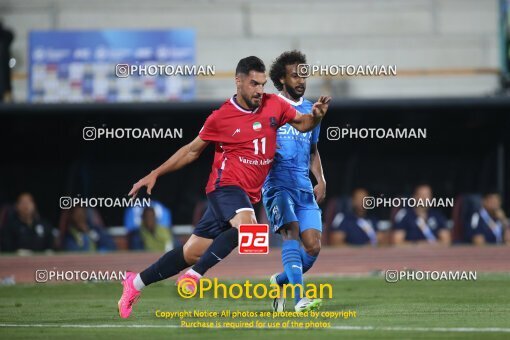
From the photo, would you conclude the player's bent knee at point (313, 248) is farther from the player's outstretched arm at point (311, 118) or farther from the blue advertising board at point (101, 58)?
the blue advertising board at point (101, 58)

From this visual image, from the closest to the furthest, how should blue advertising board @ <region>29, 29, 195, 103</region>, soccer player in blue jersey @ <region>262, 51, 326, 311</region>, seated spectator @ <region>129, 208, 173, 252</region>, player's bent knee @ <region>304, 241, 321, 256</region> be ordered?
1. soccer player in blue jersey @ <region>262, 51, 326, 311</region>
2. player's bent knee @ <region>304, 241, 321, 256</region>
3. seated spectator @ <region>129, 208, 173, 252</region>
4. blue advertising board @ <region>29, 29, 195, 103</region>

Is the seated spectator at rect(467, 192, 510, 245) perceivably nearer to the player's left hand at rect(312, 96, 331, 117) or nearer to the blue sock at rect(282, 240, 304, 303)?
the blue sock at rect(282, 240, 304, 303)

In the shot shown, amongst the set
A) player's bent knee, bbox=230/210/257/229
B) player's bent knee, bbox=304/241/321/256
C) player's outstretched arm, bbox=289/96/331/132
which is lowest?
player's bent knee, bbox=304/241/321/256

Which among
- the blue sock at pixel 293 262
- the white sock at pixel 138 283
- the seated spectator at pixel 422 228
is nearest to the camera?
the white sock at pixel 138 283

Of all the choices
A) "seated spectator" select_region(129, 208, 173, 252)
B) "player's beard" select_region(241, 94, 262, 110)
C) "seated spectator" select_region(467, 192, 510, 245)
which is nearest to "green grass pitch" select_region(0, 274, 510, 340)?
"player's beard" select_region(241, 94, 262, 110)

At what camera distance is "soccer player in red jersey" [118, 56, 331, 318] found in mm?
8367

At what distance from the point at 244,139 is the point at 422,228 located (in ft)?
34.9

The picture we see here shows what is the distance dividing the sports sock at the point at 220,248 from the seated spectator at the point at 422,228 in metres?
10.3

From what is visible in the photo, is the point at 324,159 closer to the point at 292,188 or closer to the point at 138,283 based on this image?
the point at 292,188

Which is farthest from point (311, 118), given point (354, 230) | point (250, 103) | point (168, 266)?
point (354, 230)

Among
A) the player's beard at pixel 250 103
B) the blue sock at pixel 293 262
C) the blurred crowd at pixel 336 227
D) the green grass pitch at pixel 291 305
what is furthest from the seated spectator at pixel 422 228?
the player's beard at pixel 250 103

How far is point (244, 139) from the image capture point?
851 centimetres

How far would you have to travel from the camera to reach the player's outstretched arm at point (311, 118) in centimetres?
832

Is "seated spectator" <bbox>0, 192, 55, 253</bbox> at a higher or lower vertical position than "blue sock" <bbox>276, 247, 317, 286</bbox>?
lower
